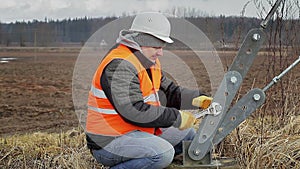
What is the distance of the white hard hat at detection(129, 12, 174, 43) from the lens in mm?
2963

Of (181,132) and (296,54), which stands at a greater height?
(296,54)

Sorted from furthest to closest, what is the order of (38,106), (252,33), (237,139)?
(38,106) → (237,139) → (252,33)

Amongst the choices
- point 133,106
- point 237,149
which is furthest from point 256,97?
point 237,149

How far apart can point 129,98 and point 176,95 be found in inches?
28.8

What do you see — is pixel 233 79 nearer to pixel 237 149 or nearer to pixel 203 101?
pixel 203 101

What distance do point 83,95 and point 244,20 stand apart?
623cm

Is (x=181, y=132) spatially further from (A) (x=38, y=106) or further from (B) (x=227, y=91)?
(A) (x=38, y=106)

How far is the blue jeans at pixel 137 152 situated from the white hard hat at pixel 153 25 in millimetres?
678

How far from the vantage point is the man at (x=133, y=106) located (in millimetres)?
2826

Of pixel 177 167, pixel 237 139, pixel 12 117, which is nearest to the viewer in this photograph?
pixel 177 167

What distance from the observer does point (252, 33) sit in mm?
2850

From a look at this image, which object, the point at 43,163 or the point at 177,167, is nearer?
the point at 177,167

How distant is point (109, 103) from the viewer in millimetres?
2895

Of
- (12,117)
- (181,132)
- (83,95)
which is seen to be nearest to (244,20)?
(181,132)
